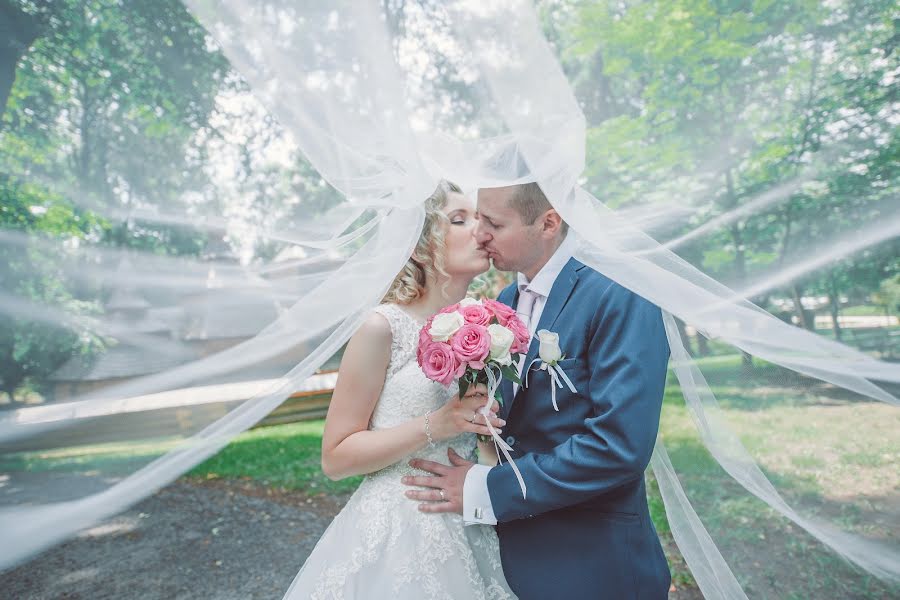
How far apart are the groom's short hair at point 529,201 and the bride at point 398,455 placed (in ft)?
1.03

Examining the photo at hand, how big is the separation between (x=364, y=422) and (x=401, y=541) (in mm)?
450

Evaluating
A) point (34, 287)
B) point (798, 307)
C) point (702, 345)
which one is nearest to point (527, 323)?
point (702, 345)

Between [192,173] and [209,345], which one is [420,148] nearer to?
[192,173]

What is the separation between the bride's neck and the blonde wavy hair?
4 centimetres

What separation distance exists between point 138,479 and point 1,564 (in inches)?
27.2

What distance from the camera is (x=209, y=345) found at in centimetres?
303

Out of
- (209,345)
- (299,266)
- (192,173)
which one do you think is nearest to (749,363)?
(299,266)

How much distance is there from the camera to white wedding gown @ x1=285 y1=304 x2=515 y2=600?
191 cm

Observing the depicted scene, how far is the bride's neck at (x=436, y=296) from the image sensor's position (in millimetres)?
2371

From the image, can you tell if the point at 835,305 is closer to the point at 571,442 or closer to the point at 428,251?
the point at 571,442

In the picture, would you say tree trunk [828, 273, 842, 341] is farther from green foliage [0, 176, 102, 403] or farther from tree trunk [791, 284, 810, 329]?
green foliage [0, 176, 102, 403]

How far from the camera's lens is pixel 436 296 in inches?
95.2

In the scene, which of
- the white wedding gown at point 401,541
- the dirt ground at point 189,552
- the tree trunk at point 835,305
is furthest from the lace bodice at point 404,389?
the dirt ground at point 189,552

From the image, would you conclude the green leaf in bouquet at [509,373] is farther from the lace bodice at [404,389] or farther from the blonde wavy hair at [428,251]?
the blonde wavy hair at [428,251]
